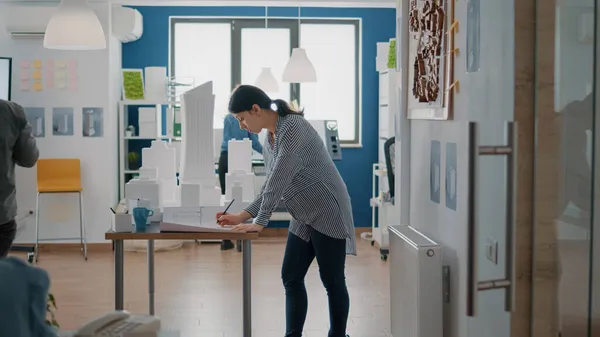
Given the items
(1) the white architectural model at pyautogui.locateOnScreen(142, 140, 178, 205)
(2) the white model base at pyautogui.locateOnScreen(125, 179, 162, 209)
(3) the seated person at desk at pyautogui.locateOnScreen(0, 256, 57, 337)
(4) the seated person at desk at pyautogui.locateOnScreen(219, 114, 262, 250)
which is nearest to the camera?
(3) the seated person at desk at pyautogui.locateOnScreen(0, 256, 57, 337)

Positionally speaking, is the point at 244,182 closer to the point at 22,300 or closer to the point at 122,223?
the point at 122,223

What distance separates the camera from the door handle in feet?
6.68

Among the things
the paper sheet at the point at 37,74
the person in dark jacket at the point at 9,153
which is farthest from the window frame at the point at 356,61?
the person in dark jacket at the point at 9,153

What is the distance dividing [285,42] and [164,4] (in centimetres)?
157

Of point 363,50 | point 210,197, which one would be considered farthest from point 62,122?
point 210,197

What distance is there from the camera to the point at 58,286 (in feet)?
21.9

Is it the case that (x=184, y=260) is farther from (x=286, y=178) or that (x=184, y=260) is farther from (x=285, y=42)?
(x=286, y=178)

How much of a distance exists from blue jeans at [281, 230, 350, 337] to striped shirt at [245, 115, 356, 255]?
6 centimetres

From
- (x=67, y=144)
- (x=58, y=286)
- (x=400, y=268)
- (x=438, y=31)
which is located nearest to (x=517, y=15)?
(x=438, y=31)

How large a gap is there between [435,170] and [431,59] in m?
0.54

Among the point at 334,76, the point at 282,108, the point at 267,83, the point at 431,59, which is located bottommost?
the point at 282,108

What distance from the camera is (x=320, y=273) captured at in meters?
4.25

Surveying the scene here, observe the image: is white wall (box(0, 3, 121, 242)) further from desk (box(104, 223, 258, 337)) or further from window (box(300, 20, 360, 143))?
desk (box(104, 223, 258, 337))

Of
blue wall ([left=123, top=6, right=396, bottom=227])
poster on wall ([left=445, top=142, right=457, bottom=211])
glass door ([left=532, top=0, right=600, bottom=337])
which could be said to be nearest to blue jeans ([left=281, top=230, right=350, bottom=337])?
poster on wall ([left=445, top=142, right=457, bottom=211])
